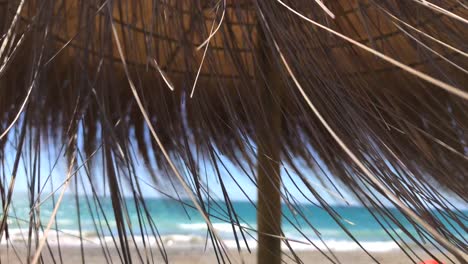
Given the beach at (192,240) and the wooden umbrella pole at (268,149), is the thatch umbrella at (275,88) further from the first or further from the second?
the beach at (192,240)

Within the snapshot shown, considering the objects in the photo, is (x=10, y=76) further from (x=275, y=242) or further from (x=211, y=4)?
(x=275, y=242)

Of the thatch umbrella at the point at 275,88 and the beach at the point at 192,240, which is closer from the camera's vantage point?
the thatch umbrella at the point at 275,88

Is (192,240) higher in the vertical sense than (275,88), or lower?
higher

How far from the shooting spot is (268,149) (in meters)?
0.49

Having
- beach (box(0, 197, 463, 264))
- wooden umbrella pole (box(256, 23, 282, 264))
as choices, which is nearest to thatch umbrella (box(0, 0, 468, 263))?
wooden umbrella pole (box(256, 23, 282, 264))

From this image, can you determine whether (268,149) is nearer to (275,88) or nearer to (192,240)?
(275,88)

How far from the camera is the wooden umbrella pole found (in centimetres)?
47

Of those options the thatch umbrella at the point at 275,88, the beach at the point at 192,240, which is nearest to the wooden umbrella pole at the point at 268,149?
the thatch umbrella at the point at 275,88

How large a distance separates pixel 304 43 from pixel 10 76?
1.19 ft

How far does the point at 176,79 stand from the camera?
817mm

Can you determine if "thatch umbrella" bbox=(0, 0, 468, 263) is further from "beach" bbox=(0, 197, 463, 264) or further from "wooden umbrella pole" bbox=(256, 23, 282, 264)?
"beach" bbox=(0, 197, 463, 264)

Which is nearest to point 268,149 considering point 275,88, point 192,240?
point 275,88

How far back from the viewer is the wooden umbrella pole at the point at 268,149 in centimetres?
47

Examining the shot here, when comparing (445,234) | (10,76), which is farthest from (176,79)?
(445,234)
